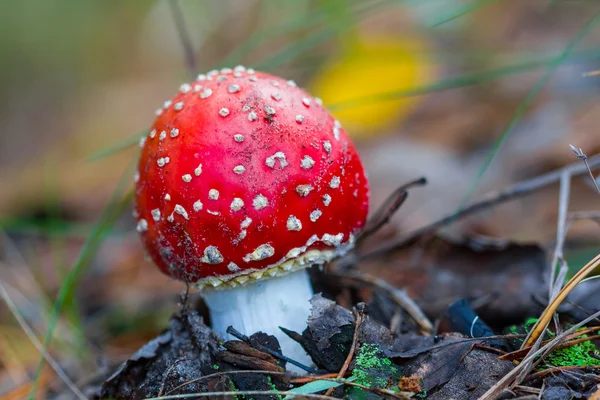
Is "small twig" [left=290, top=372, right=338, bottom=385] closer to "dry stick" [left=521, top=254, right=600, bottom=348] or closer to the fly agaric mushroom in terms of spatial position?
the fly agaric mushroom

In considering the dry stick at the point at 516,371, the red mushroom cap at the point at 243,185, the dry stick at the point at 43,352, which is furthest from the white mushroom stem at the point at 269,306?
the dry stick at the point at 516,371

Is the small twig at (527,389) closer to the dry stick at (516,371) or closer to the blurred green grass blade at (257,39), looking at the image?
the dry stick at (516,371)

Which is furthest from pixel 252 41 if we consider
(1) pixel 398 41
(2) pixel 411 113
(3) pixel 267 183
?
(2) pixel 411 113

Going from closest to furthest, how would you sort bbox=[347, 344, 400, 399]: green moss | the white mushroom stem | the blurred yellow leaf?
bbox=[347, 344, 400, 399]: green moss → the white mushroom stem → the blurred yellow leaf

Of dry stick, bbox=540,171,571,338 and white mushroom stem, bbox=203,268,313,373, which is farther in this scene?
white mushroom stem, bbox=203,268,313,373

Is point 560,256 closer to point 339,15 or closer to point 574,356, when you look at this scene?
point 574,356

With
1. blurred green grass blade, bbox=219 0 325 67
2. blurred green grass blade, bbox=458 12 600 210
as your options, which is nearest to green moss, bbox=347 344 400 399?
blurred green grass blade, bbox=458 12 600 210
